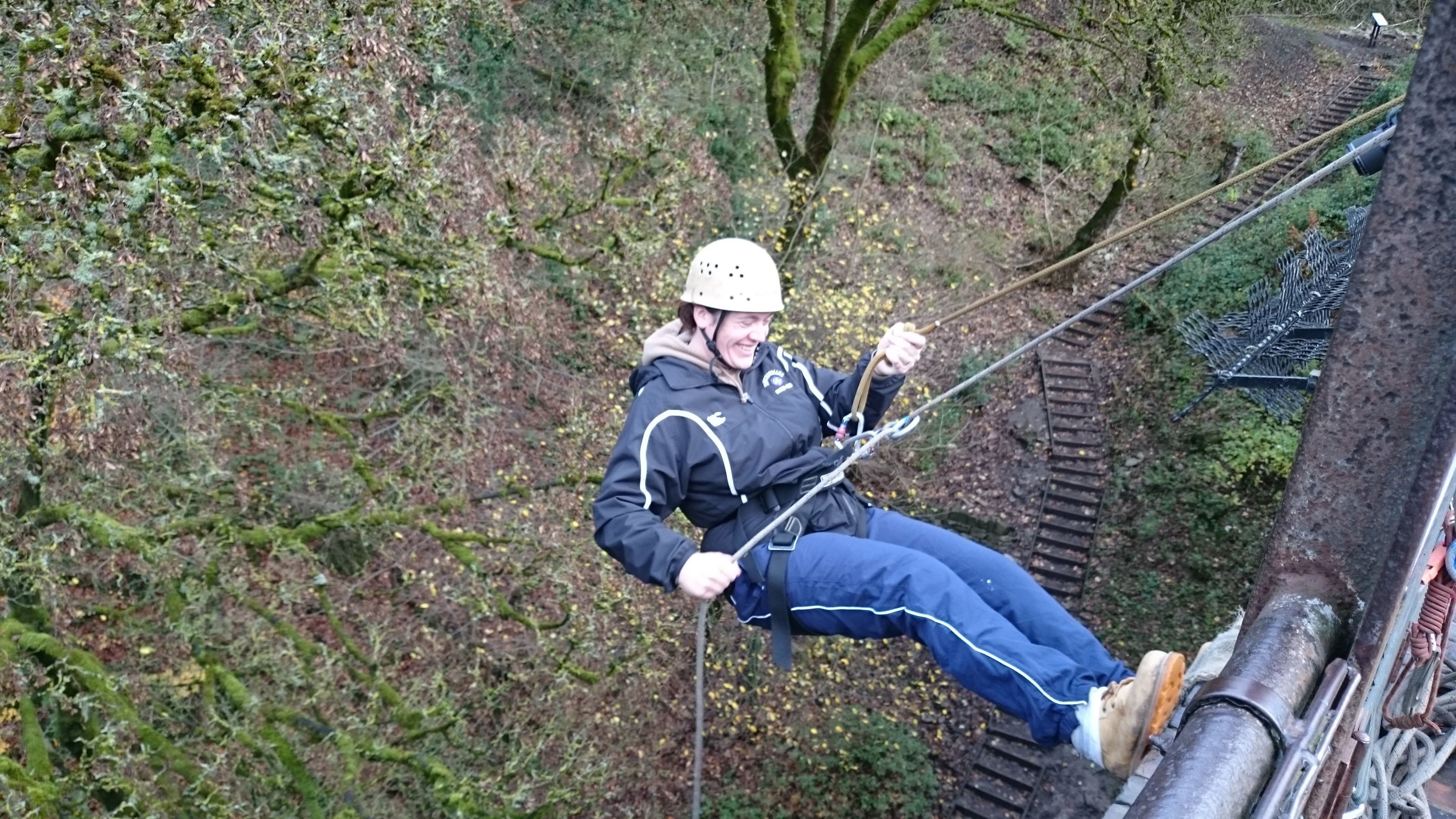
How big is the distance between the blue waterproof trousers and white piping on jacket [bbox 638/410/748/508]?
0.33m

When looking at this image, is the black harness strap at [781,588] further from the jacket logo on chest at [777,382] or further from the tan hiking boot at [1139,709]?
the tan hiking boot at [1139,709]

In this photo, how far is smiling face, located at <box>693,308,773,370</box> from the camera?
409 cm

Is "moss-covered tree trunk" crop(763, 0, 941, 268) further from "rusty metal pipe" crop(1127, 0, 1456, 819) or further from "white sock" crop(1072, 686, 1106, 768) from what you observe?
"rusty metal pipe" crop(1127, 0, 1456, 819)

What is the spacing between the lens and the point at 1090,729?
121 inches

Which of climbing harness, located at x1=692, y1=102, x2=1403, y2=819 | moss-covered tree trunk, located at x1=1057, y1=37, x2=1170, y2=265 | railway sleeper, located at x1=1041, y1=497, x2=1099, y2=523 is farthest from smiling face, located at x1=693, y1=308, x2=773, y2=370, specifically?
railway sleeper, located at x1=1041, y1=497, x2=1099, y2=523

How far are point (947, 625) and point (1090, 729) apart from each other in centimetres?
55

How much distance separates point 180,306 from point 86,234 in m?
0.98

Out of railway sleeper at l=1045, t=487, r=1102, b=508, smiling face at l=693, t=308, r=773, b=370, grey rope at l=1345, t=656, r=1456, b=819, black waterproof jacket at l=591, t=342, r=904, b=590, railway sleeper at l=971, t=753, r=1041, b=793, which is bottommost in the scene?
railway sleeper at l=971, t=753, r=1041, b=793

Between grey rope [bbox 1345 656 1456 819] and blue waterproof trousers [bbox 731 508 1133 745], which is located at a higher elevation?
blue waterproof trousers [bbox 731 508 1133 745]

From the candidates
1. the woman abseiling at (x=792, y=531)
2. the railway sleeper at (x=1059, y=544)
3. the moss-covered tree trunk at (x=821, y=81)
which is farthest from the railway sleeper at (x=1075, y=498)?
the woman abseiling at (x=792, y=531)

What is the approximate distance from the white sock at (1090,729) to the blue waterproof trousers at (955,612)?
2 centimetres

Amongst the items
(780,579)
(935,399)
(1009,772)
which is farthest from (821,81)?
(780,579)

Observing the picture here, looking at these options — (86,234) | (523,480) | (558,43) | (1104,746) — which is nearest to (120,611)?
(86,234)

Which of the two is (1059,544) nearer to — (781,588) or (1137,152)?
(1137,152)
